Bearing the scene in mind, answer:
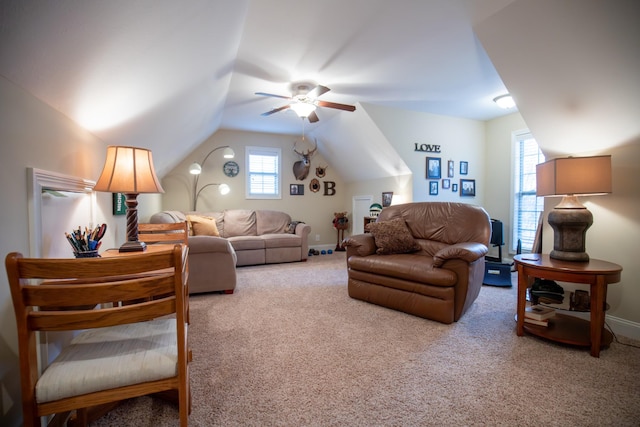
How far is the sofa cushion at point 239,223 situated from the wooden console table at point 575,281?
14.3 feet

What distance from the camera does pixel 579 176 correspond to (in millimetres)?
2135

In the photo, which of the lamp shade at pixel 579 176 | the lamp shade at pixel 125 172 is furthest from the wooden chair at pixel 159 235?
the lamp shade at pixel 579 176

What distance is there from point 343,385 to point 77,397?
1.21m

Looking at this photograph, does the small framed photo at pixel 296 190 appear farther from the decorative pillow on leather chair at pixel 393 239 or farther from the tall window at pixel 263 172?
the decorative pillow on leather chair at pixel 393 239

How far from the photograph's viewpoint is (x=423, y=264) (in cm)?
260

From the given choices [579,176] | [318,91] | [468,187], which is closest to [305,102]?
[318,91]

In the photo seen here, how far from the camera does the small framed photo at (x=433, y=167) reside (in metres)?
4.88

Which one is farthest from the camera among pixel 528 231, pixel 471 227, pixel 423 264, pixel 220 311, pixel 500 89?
pixel 528 231

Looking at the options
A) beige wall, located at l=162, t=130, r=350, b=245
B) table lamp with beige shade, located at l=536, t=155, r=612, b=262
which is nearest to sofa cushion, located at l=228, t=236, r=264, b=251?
beige wall, located at l=162, t=130, r=350, b=245

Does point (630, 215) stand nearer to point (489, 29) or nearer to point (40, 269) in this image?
point (489, 29)

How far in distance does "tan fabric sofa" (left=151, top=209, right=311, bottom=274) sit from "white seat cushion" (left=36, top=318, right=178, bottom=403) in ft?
11.4

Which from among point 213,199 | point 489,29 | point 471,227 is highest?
point 489,29

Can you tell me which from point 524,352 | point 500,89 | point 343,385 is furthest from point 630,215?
point 343,385

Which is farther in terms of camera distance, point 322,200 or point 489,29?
point 322,200
